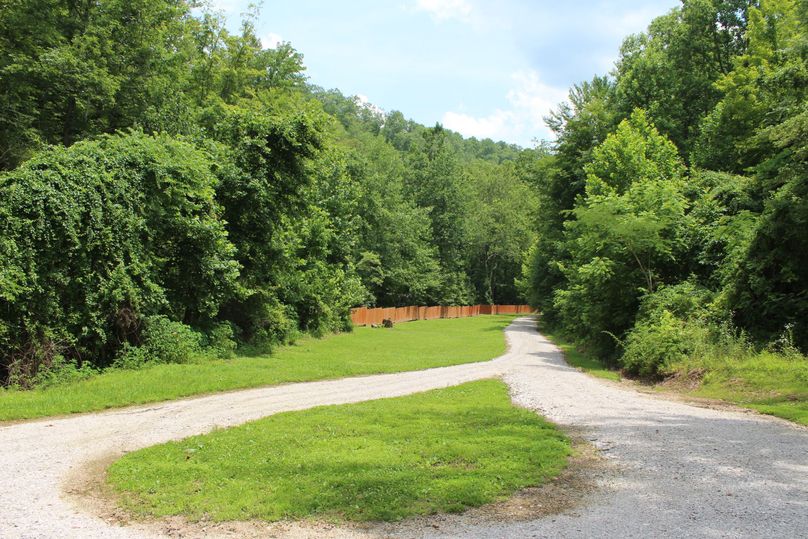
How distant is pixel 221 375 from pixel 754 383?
14.1m

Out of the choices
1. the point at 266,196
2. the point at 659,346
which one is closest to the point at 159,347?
the point at 266,196

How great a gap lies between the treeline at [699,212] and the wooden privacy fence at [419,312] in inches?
733

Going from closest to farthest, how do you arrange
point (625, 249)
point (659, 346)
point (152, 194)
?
point (152, 194) → point (659, 346) → point (625, 249)

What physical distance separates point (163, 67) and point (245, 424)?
24.5 m

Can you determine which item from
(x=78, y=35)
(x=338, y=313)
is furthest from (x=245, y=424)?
(x=338, y=313)

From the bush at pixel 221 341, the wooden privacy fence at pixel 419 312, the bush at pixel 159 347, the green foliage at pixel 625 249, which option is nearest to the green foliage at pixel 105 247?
the bush at pixel 159 347

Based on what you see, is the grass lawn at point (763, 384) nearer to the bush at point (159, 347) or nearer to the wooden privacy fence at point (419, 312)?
the bush at point (159, 347)

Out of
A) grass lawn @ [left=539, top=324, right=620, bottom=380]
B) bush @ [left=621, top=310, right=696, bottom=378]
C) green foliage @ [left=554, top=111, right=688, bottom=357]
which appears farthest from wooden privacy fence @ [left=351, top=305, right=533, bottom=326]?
bush @ [left=621, top=310, right=696, bottom=378]

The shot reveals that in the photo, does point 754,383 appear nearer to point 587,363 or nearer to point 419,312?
point 587,363

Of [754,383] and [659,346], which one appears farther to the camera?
[659,346]

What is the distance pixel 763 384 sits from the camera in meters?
13.7

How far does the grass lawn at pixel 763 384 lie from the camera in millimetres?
11867

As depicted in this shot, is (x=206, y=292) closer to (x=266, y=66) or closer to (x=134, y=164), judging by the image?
(x=134, y=164)

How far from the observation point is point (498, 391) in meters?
14.6
